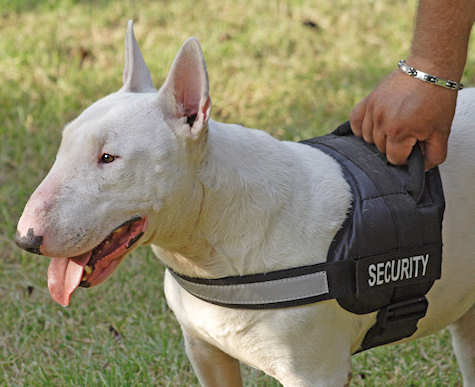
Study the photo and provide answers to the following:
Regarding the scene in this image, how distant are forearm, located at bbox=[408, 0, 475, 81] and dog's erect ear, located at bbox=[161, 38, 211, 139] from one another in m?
0.74

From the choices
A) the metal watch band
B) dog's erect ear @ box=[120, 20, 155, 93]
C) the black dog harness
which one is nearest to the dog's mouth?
the black dog harness

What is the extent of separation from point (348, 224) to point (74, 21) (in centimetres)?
524

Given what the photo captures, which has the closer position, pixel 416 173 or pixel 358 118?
pixel 416 173

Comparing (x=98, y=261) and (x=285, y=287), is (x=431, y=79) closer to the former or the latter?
(x=285, y=287)

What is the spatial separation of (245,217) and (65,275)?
0.58 metres

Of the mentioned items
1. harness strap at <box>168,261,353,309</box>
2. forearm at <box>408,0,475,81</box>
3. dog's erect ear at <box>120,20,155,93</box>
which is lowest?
harness strap at <box>168,261,353,309</box>

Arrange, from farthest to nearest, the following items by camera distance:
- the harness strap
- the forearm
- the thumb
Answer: the thumb → the forearm → the harness strap

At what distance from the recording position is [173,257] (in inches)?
98.9

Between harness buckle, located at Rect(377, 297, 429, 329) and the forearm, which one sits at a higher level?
the forearm

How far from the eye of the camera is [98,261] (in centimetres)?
224

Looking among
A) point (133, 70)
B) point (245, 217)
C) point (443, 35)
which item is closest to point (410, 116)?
point (443, 35)

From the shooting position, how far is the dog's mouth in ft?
7.34

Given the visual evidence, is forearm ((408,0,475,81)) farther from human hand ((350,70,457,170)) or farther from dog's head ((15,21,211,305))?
dog's head ((15,21,211,305))

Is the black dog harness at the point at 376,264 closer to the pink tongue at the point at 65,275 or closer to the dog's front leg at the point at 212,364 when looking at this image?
the dog's front leg at the point at 212,364
